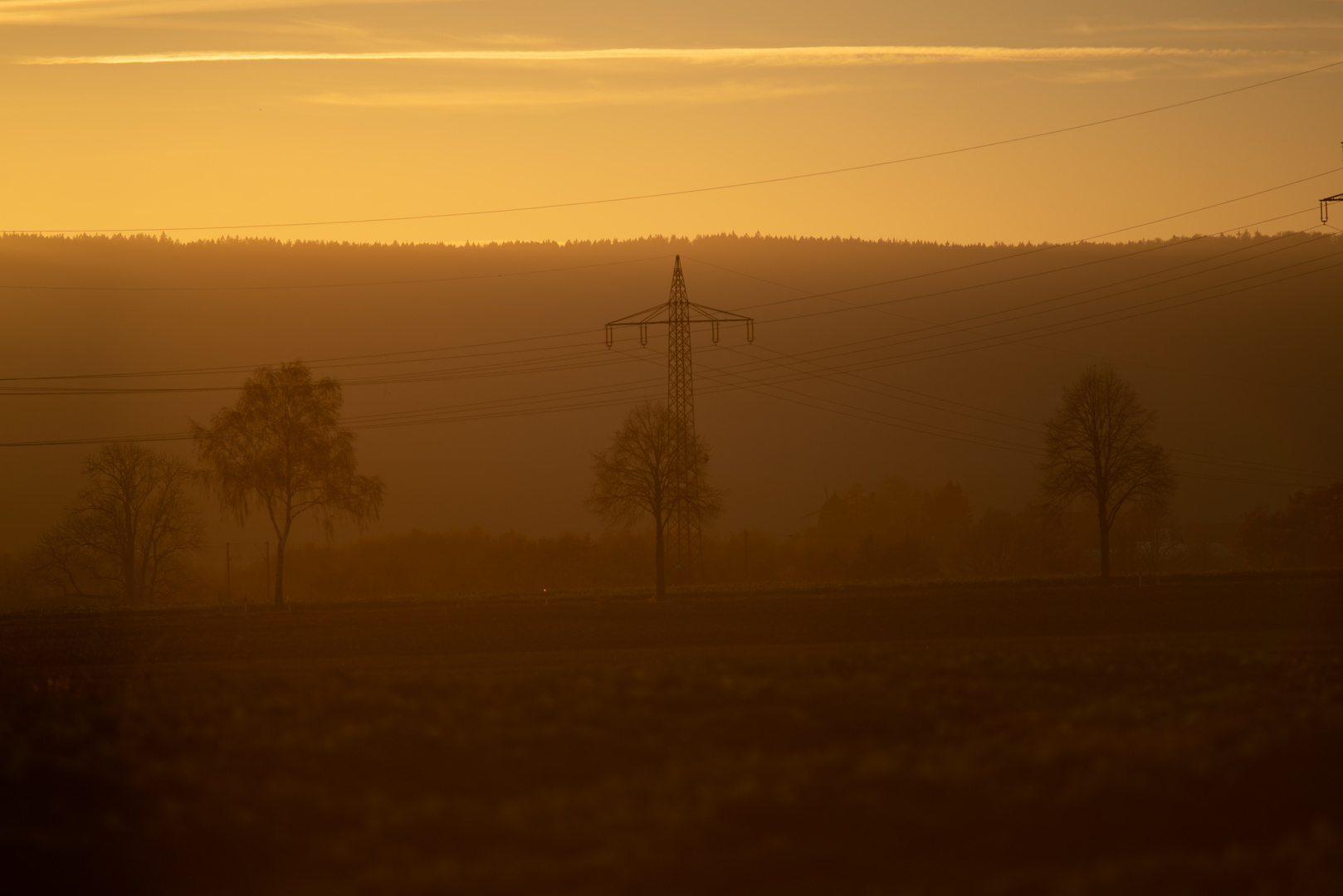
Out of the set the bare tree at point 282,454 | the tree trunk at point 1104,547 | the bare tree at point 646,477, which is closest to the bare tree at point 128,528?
the bare tree at point 282,454

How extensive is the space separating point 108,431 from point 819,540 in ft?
415

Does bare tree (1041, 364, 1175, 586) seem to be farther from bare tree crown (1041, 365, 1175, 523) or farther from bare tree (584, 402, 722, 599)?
bare tree (584, 402, 722, 599)

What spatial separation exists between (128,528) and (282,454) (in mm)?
25772

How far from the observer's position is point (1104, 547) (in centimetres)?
6162

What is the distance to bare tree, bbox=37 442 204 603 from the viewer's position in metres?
78.4

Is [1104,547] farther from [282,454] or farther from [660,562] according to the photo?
[282,454]

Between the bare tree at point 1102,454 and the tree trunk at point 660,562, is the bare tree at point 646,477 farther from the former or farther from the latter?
the bare tree at point 1102,454

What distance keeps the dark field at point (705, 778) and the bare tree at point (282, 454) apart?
3482 centimetres

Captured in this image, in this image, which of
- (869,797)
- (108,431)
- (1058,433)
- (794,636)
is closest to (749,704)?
(869,797)

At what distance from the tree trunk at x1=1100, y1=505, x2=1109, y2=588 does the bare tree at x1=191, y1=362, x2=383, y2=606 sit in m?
38.9

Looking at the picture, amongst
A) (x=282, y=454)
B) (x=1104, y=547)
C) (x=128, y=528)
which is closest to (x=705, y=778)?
(x=282, y=454)

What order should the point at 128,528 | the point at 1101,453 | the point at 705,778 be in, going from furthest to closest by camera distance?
the point at 128,528
the point at 1101,453
the point at 705,778

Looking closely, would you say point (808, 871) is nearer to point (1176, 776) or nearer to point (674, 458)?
point (1176, 776)

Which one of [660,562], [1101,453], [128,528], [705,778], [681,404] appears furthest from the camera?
[128,528]
